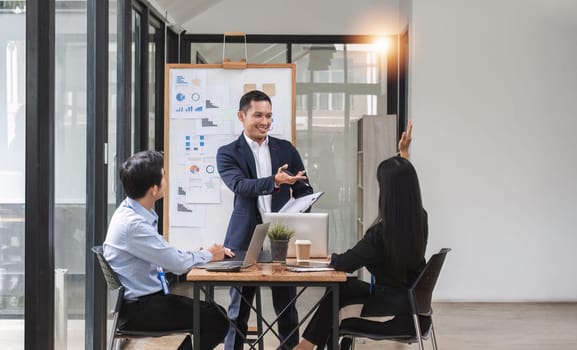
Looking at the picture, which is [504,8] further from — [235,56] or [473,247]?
[235,56]

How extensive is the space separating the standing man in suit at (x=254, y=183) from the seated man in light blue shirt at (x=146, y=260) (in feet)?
2.31

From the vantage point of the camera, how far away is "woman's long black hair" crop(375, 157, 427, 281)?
3.33 m

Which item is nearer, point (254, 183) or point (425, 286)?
point (425, 286)

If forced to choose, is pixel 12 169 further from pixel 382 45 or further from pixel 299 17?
pixel 382 45

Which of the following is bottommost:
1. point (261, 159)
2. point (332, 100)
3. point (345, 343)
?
point (345, 343)

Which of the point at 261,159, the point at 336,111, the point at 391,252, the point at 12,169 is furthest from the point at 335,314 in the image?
the point at 336,111

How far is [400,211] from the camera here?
3328 millimetres

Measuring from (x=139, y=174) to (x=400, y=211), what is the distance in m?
1.17

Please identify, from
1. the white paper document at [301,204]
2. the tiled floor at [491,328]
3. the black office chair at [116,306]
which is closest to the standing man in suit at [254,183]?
the white paper document at [301,204]

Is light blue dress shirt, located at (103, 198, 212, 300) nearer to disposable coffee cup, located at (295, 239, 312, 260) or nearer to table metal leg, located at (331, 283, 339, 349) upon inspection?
disposable coffee cup, located at (295, 239, 312, 260)

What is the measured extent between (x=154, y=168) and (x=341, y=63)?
4.90 meters

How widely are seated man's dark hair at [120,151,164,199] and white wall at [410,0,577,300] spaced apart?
410 centimetres

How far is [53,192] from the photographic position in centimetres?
359

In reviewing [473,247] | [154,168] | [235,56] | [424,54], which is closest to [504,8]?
[424,54]
